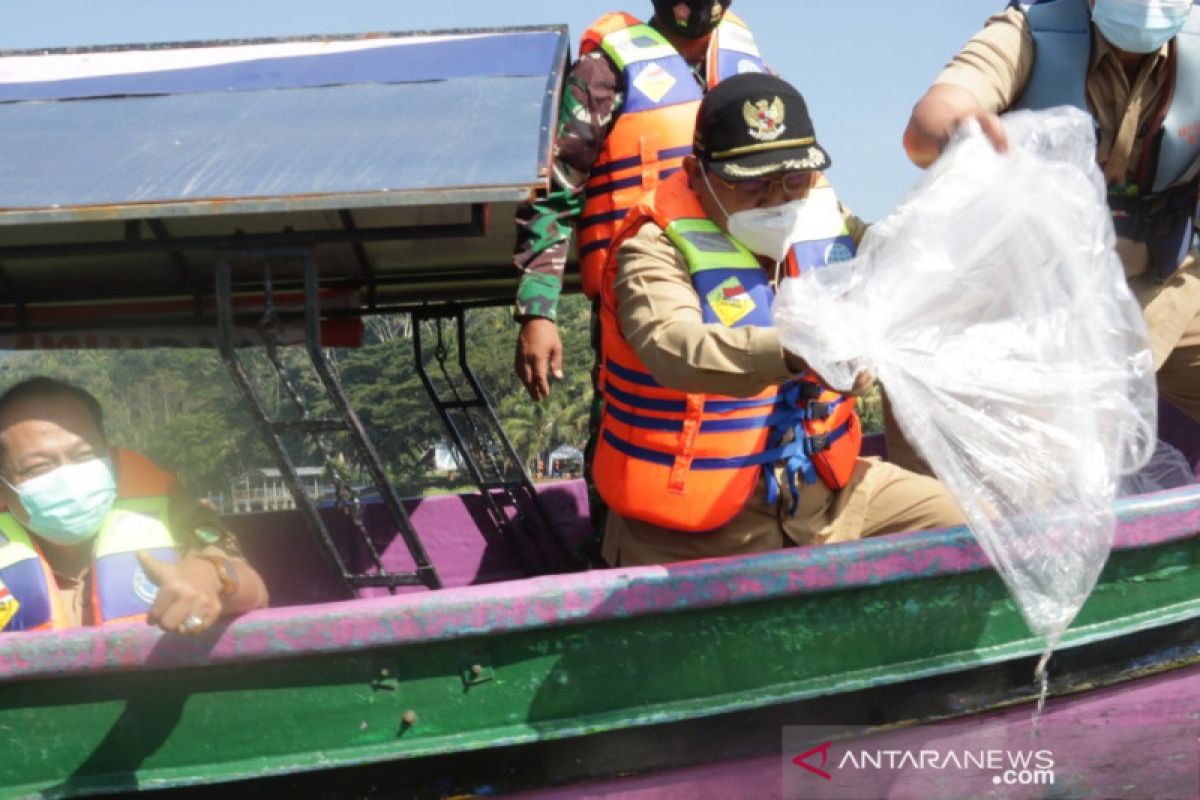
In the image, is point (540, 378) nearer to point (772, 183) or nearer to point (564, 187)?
point (564, 187)

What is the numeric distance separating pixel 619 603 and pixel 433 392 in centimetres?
194

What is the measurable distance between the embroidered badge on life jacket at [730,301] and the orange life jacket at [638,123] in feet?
2.31

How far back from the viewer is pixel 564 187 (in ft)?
11.4

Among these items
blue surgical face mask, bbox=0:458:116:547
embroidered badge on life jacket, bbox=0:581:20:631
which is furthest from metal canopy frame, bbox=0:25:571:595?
embroidered badge on life jacket, bbox=0:581:20:631

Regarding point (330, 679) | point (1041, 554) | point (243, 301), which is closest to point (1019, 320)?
point (1041, 554)

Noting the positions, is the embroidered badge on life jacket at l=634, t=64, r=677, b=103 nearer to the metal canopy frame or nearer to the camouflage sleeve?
the camouflage sleeve

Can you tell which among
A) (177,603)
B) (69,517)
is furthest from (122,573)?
(177,603)

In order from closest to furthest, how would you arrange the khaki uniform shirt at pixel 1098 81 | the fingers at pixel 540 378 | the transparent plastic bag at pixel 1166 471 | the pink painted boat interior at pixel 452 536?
1. the khaki uniform shirt at pixel 1098 81
2. the fingers at pixel 540 378
3. the transparent plastic bag at pixel 1166 471
4. the pink painted boat interior at pixel 452 536

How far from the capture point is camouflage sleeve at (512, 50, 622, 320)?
3.36 m

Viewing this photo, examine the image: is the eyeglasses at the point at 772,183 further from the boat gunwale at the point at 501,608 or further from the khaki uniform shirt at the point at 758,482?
the boat gunwale at the point at 501,608

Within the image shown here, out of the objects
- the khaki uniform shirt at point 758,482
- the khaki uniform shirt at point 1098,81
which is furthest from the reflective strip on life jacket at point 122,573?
the khaki uniform shirt at point 1098,81

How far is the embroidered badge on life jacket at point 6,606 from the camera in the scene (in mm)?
2924

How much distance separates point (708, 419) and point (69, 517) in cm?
150

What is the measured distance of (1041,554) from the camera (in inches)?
103
